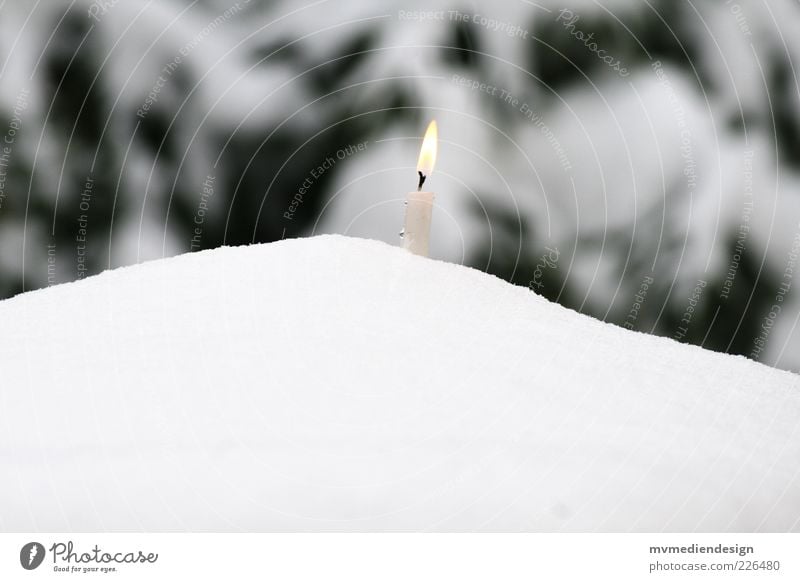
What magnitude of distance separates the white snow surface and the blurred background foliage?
0.30 m

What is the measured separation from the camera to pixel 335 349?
0.43 meters

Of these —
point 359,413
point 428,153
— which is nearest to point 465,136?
point 428,153

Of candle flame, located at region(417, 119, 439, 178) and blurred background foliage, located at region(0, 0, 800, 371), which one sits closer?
candle flame, located at region(417, 119, 439, 178)

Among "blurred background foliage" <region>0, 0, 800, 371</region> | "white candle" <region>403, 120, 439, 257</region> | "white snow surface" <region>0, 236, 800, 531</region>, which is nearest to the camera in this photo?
"white snow surface" <region>0, 236, 800, 531</region>

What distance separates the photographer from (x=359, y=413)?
0.38m

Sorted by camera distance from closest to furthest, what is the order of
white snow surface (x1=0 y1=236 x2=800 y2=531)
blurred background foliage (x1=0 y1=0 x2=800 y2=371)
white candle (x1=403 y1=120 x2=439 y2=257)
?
1. white snow surface (x1=0 y1=236 x2=800 y2=531)
2. white candle (x1=403 y1=120 x2=439 y2=257)
3. blurred background foliage (x1=0 y1=0 x2=800 y2=371)

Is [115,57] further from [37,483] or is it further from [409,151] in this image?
[37,483]
